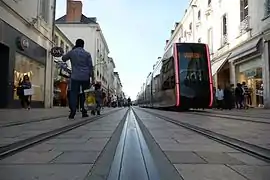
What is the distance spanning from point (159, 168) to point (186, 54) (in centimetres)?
1600

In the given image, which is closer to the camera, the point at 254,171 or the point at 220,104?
the point at 254,171

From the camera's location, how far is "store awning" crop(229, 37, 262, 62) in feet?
74.4

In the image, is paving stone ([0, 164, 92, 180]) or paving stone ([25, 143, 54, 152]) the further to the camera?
paving stone ([25, 143, 54, 152])

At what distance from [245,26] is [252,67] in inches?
116

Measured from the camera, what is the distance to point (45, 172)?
2996 mm

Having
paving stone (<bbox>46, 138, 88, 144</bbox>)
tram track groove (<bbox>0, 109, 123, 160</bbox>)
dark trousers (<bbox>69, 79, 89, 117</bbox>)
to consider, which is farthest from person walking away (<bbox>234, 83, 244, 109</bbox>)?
paving stone (<bbox>46, 138, 88, 144</bbox>)

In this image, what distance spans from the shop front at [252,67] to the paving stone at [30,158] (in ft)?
67.2

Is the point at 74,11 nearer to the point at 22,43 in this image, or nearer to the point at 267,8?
the point at 22,43

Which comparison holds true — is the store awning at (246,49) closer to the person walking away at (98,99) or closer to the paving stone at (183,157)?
the person walking away at (98,99)

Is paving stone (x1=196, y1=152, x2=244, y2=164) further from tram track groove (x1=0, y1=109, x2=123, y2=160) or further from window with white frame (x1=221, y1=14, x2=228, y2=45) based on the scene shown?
window with white frame (x1=221, y1=14, x2=228, y2=45)

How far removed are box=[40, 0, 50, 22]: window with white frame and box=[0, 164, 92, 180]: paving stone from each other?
22982mm

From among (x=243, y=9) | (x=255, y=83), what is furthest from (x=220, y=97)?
(x=243, y=9)

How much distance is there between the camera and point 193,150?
4219mm

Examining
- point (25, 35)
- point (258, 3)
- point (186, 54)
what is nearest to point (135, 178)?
point (186, 54)
